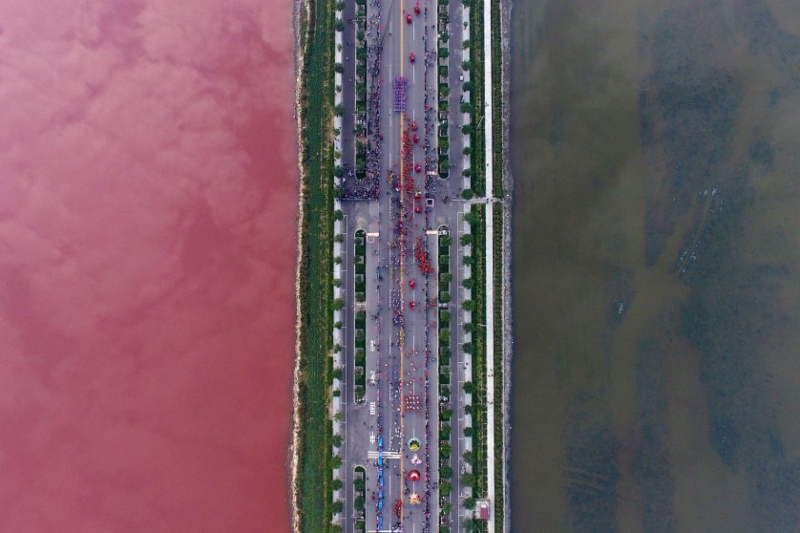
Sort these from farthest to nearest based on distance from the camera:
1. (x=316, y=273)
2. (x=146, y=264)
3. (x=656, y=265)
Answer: (x=146, y=264), (x=316, y=273), (x=656, y=265)

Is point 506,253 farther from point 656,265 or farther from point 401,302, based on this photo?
point 656,265

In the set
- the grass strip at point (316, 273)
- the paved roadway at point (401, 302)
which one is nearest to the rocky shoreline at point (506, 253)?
the paved roadway at point (401, 302)

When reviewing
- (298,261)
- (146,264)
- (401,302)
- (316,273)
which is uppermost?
(298,261)

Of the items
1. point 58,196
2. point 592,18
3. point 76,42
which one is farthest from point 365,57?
point 58,196

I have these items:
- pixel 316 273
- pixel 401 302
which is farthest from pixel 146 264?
pixel 401 302

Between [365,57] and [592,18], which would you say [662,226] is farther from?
[365,57]

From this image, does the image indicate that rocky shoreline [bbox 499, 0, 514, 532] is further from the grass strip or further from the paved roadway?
the grass strip
